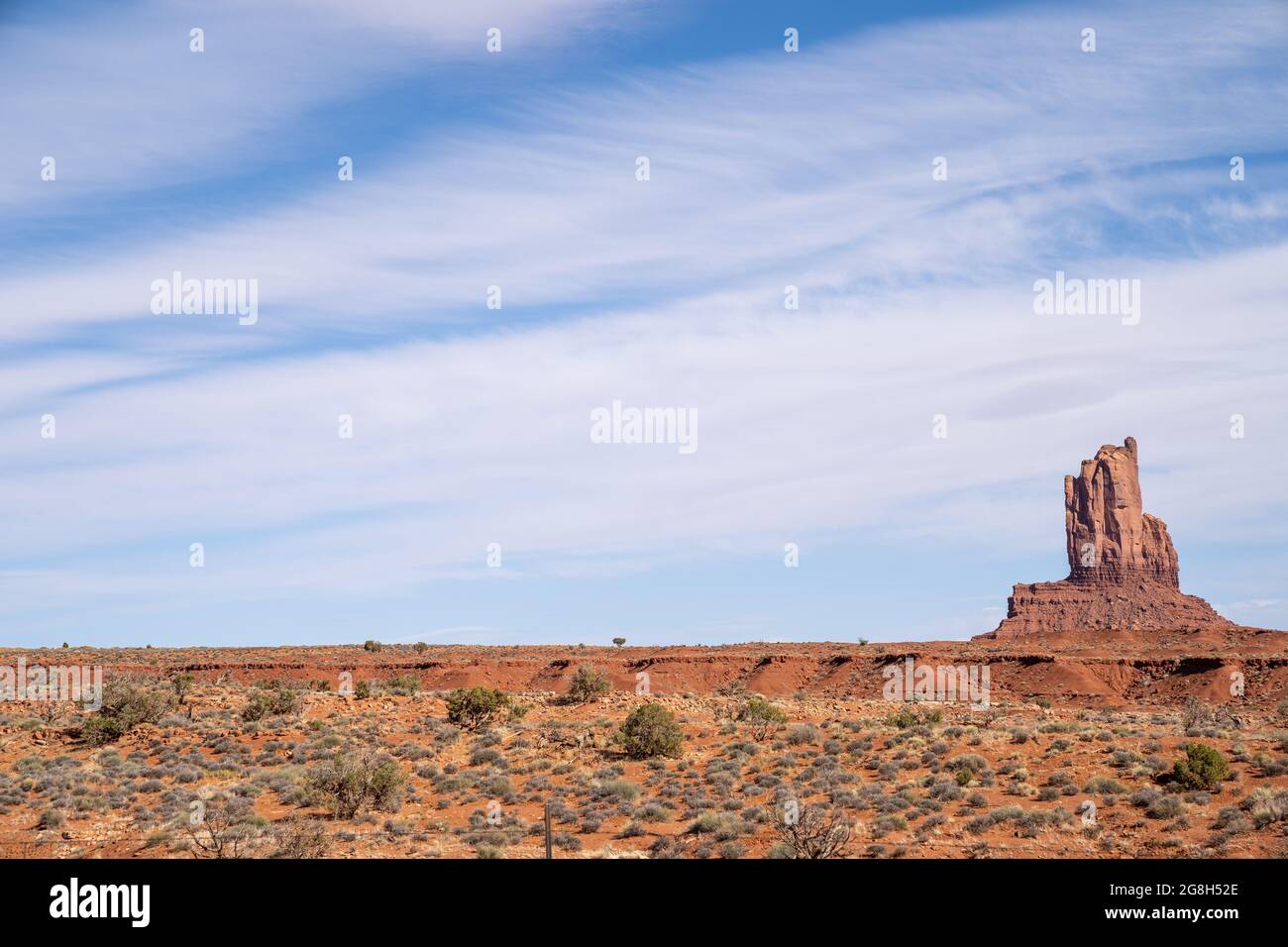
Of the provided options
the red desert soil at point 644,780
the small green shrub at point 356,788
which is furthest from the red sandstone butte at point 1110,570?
the small green shrub at point 356,788

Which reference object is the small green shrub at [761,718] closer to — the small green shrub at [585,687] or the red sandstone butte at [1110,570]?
the small green shrub at [585,687]

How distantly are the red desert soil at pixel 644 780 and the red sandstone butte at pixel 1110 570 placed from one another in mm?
86245

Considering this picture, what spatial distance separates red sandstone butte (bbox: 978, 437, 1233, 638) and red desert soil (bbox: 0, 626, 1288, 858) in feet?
283

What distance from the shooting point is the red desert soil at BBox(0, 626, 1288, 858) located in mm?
21438

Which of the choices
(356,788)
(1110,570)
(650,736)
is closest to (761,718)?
(650,736)

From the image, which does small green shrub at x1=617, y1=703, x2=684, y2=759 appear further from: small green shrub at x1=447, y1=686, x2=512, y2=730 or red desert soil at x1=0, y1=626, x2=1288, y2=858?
small green shrub at x1=447, y1=686, x2=512, y2=730

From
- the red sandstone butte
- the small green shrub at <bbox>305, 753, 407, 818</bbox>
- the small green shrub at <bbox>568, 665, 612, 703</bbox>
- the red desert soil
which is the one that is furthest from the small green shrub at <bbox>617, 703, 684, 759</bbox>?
the red sandstone butte

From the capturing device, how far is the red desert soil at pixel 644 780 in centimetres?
2144
